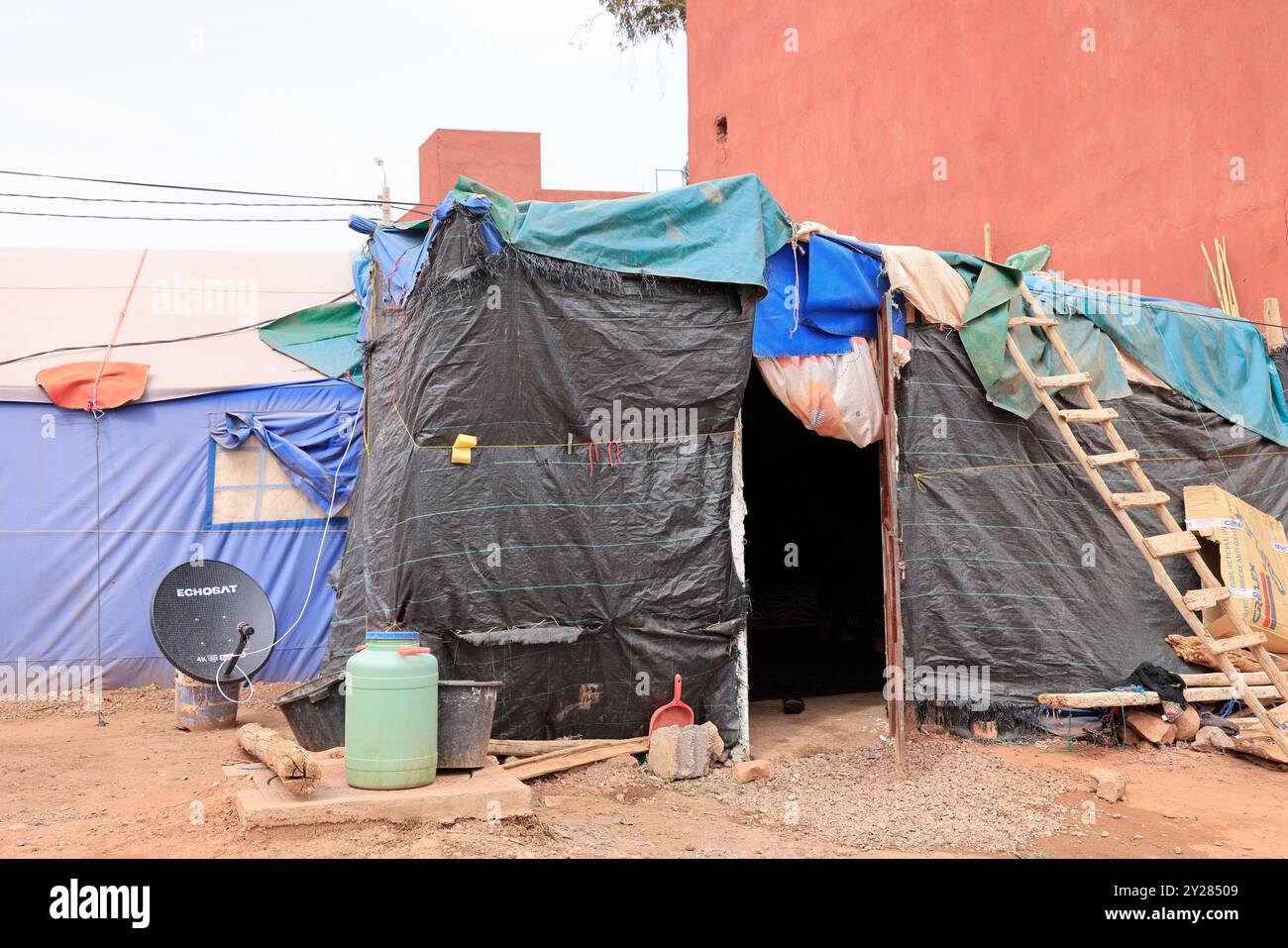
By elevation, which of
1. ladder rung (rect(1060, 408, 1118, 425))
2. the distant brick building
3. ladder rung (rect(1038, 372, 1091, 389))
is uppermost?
the distant brick building

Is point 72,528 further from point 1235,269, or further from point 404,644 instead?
point 1235,269

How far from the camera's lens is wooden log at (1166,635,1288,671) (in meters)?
7.98

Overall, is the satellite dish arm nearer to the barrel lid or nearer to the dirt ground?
the dirt ground

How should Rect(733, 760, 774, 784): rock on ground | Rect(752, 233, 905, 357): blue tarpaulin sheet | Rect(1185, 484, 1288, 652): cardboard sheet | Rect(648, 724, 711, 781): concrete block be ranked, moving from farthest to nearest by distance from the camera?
Rect(1185, 484, 1288, 652): cardboard sheet, Rect(752, 233, 905, 357): blue tarpaulin sheet, Rect(733, 760, 774, 784): rock on ground, Rect(648, 724, 711, 781): concrete block

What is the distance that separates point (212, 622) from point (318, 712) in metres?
2.60

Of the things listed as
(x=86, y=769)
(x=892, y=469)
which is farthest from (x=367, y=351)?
(x=892, y=469)

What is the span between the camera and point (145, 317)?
425 inches

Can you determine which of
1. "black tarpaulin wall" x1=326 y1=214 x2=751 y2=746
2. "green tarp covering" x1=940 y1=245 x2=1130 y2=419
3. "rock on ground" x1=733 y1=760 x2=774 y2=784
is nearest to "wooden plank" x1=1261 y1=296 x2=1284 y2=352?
"green tarp covering" x1=940 y1=245 x2=1130 y2=419

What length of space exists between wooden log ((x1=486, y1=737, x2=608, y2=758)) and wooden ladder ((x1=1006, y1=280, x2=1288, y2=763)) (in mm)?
3949

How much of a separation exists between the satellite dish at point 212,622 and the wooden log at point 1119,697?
598 centimetres

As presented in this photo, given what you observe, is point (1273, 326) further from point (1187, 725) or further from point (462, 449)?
point (462, 449)

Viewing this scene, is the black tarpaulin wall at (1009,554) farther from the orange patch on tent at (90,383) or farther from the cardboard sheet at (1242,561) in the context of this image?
A: the orange patch on tent at (90,383)

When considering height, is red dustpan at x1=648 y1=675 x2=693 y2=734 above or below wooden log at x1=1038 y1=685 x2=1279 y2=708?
above

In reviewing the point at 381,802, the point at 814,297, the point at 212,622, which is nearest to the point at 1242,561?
the point at 814,297
